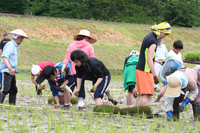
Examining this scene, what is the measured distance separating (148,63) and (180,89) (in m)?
0.75

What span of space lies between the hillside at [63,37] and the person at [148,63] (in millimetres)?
14128

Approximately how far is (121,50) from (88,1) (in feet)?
54.4

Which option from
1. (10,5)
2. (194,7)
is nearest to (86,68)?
(10,5)

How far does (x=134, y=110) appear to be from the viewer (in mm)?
5270

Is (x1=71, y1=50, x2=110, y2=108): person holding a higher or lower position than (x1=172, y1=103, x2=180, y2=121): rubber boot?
higher

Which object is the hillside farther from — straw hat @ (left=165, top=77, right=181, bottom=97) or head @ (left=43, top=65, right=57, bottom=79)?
straw hat @ (left=165, top=77, right=181, bottom=97)

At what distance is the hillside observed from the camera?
70.4 feet

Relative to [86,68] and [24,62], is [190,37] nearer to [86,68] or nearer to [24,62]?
[24,62]

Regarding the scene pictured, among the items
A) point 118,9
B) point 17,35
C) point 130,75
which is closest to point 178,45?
point 130,75

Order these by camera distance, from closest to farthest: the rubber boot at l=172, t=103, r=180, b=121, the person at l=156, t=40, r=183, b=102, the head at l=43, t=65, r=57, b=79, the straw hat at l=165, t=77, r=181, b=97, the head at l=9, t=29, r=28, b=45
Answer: the straw hat at l=165, t=77, r=181, b=97
the rubber boot at l=172, t=103, r=180, b=121
the head at l=43, t=65, r=57, b=79
the head at l=9, t=29, r=28, b=45
the person at l=156, t=40, r=183, b=102

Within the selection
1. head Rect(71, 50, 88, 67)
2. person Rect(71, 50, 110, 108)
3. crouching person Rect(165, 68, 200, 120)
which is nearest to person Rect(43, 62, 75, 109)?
person Rect(71, 50, 110, 108)

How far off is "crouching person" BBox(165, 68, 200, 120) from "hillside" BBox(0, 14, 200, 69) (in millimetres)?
14769

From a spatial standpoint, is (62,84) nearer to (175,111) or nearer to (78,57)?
(78,57)

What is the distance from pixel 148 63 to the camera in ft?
16.5
